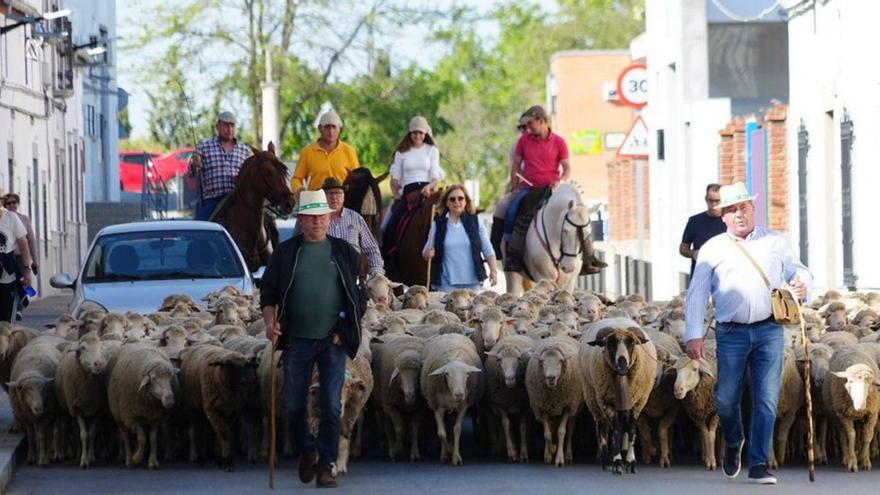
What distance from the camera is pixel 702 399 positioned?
14.6 metres

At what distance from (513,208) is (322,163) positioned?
2340 millimetres

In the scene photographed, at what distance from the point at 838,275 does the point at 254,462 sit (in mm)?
14933

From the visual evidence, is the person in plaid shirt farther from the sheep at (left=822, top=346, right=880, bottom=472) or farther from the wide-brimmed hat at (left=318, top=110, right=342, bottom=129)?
the sheep at (left=822, top=346, right=880, bottom=472)

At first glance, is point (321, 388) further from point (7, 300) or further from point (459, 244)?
point (7, 300)

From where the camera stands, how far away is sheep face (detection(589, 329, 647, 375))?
14.0 m

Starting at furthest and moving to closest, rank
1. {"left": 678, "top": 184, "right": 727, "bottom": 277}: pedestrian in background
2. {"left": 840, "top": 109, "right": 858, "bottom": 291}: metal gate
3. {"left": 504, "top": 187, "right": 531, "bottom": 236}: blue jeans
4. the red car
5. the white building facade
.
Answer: the red car
the white building facade
{"left": 840, "top": 109, "right": 858, "bottom": 291}: metal gate
{"left": 504, "top": 187, "right": 531, "bottom": 236}: blue jeans
{"left": 678, "top": 184, "right": 727, "bottom": 277}: pedestrian in background

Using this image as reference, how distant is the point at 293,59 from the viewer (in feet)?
176

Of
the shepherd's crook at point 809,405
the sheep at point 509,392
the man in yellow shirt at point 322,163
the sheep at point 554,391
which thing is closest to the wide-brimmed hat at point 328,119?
the man in yellow shirt at point 322,163

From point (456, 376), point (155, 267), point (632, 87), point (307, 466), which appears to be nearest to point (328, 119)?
point (155, 267)

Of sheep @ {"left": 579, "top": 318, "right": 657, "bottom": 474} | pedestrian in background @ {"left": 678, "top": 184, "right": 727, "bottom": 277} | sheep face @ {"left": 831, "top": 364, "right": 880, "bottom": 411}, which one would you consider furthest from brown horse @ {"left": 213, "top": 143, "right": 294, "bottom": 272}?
sheep face @ {"left": 831, "top": 364, "right": 880, "bottom": 411}

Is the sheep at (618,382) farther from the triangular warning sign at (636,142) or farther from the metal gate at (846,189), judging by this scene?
the triangular warning sign at (636,142)

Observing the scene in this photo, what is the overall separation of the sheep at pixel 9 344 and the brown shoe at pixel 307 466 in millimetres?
3708

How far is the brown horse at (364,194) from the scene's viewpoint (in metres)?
21.9

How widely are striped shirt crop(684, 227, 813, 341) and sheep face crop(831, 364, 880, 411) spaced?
3.06 ft
